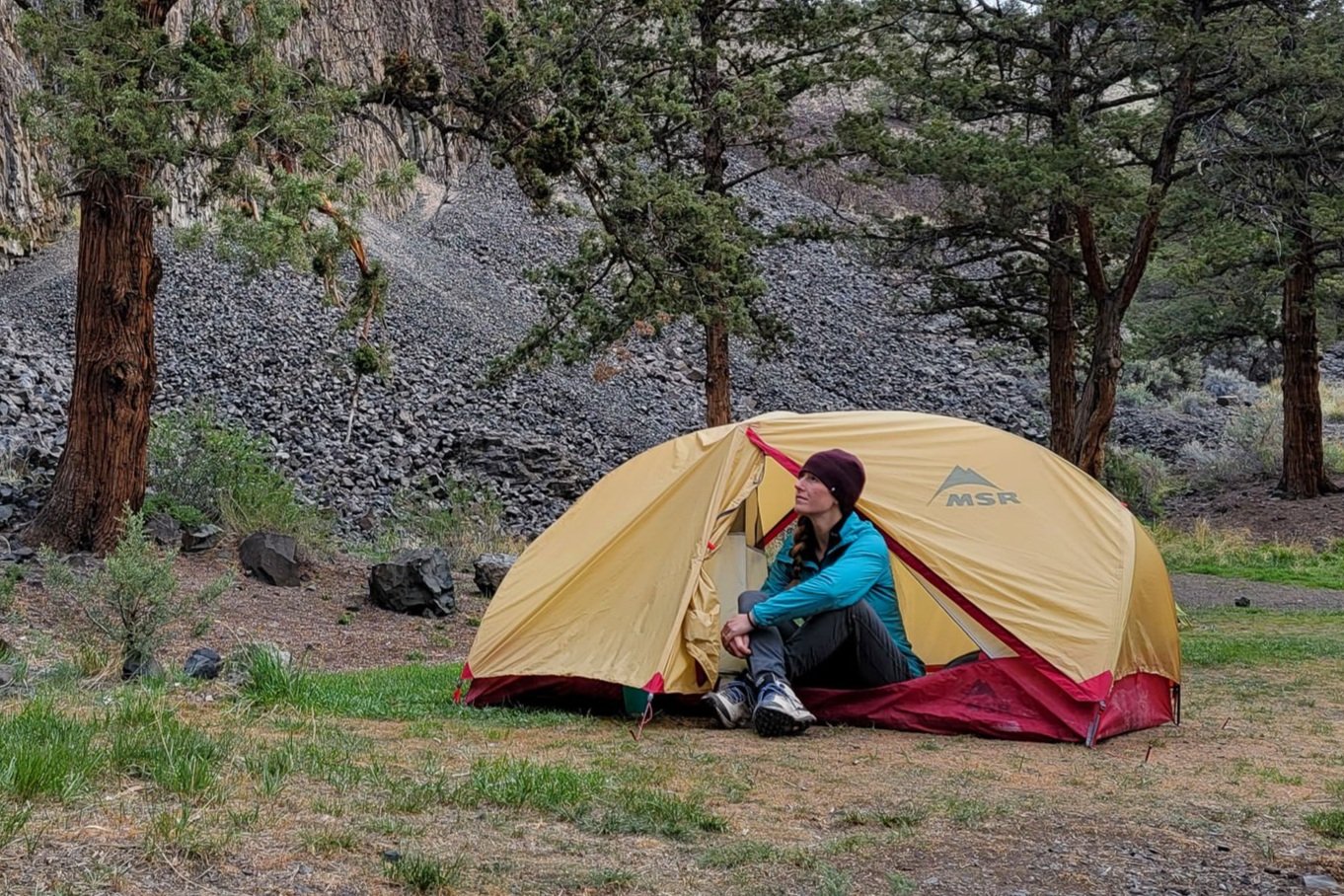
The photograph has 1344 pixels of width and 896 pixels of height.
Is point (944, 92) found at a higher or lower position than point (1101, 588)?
higher

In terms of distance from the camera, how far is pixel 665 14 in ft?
43.9

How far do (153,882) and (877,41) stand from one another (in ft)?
54.4

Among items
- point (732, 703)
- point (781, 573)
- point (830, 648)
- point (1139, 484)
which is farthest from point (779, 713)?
point (1139, 484)

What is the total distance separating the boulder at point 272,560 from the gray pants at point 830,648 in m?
6.53

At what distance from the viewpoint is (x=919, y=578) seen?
6492mm

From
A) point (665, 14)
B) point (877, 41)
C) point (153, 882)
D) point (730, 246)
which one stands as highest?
point (877, 41)

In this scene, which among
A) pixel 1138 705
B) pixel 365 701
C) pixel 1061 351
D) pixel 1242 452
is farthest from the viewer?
pixel 1242 452

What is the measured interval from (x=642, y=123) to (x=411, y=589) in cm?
494

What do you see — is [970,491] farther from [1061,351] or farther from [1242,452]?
[1242,452]

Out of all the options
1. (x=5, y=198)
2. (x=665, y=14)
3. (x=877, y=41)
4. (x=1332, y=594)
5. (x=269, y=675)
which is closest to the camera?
(x=269, y=675)

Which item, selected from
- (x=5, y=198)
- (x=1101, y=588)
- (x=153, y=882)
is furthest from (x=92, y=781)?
(x=5, y=198)

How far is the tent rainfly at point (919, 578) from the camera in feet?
19.7

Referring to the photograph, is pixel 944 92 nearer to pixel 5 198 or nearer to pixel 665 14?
pixel 665 14

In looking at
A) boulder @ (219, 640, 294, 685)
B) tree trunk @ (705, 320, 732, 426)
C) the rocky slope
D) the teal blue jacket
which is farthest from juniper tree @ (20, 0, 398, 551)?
tree trunk @ (705, 320, 732, 426)
